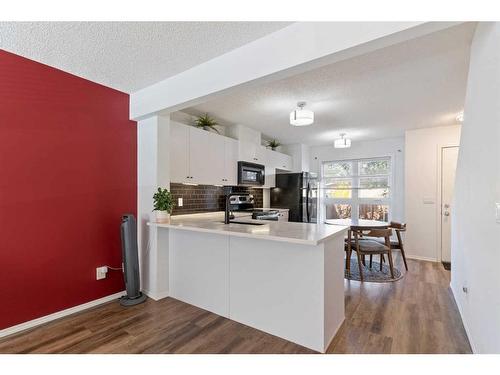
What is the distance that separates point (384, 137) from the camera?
5.37m

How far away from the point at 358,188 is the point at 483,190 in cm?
443

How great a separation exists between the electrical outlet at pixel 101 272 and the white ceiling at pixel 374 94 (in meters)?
2.27

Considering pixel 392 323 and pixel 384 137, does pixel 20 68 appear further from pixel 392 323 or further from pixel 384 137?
→ pixel 384 137

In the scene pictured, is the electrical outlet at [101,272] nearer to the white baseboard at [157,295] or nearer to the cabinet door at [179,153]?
the white baseboard at [157,295]

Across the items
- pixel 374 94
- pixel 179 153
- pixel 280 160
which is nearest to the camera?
pixel 374 94

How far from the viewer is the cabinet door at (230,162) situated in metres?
4.00

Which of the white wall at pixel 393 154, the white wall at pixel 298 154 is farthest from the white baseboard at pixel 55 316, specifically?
the white wall at pixel 393 154

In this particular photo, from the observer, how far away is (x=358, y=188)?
19.2 feet

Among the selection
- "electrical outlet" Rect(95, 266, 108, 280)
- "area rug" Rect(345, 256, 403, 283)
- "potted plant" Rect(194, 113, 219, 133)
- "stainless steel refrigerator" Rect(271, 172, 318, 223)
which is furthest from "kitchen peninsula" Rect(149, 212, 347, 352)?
"stainless steel refrigerator" Rect(271, 172, 318, 223)

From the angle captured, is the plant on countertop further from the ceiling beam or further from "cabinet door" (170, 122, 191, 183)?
the ceiling beam

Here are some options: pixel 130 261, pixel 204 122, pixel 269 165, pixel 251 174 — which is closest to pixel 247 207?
pixel 251 174

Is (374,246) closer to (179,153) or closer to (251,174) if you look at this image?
(251,174)
